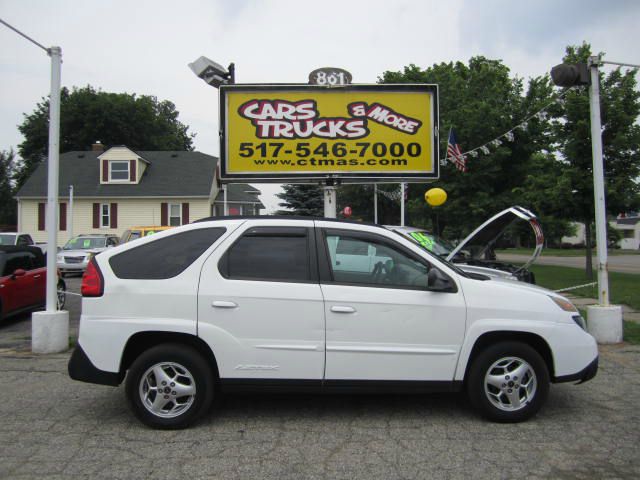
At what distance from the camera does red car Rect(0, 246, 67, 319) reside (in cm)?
913

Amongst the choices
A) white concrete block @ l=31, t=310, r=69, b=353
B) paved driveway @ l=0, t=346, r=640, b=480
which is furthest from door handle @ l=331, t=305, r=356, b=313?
white concrete block @ l=31, t=310, r=69, b=353

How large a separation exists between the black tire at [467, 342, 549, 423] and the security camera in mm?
7121

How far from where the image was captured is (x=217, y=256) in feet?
14.3

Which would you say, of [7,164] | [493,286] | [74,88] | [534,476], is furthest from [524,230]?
[74,88]

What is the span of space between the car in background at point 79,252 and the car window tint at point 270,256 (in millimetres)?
13442

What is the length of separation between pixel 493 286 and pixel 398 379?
1.12 metres

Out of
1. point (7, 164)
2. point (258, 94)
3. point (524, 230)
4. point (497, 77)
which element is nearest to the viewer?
point (258, 94)

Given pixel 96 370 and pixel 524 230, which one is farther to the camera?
pixel 524 230

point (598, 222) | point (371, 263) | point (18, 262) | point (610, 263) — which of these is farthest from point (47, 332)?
point (610, 263)

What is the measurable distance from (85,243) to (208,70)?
13.6m

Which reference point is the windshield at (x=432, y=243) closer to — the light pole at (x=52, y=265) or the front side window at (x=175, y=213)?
the light pole at (x=52, y=265)

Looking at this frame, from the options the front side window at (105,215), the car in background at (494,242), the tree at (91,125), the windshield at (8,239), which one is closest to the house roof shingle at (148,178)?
the front side window at (105,215)

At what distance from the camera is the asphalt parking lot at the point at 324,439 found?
11.7 ft

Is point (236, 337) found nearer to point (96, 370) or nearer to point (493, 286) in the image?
point (96, 370)
